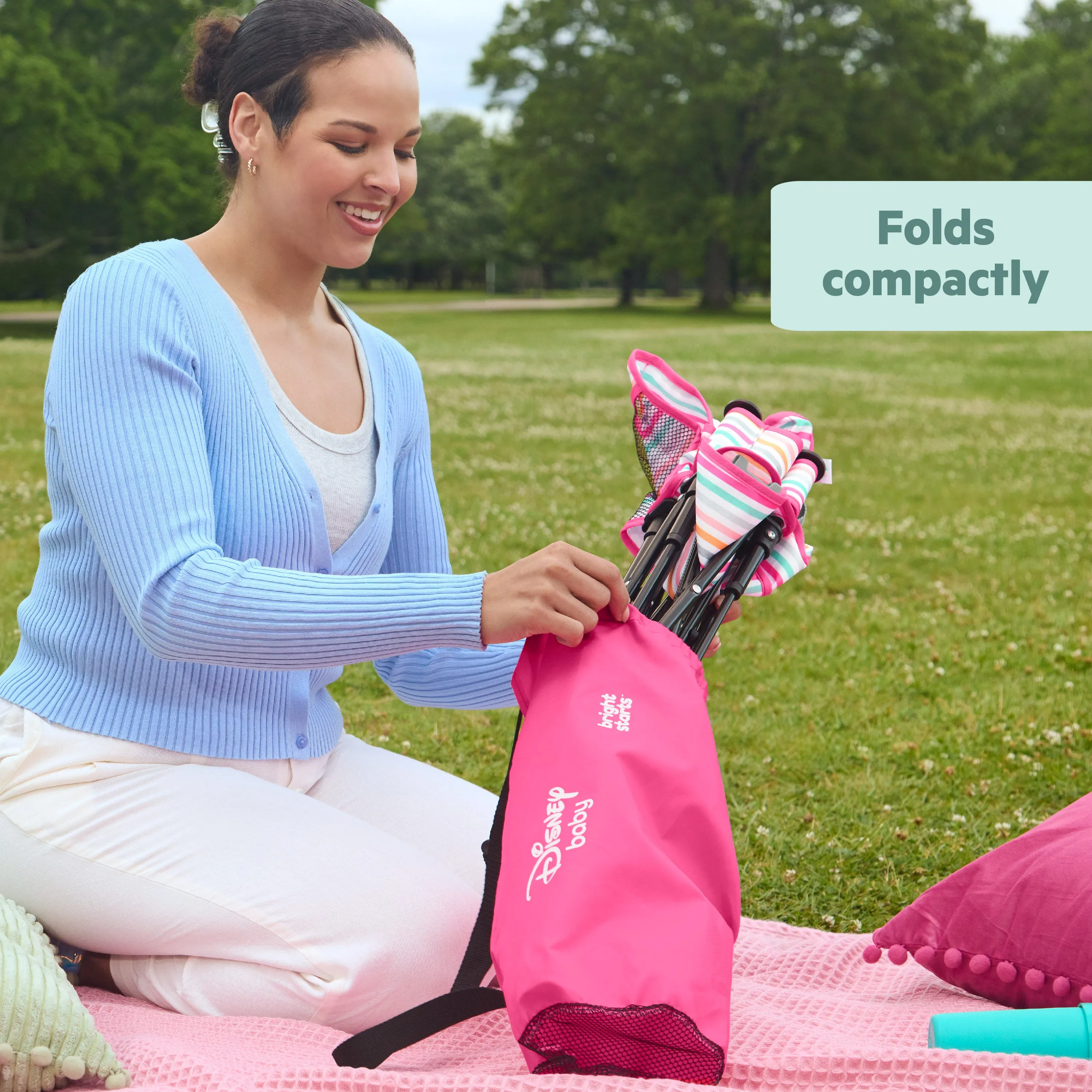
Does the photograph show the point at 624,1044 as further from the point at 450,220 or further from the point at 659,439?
the point at 450,220

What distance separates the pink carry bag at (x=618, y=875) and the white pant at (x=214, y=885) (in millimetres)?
395

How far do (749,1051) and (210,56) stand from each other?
2210 mm

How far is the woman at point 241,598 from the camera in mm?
2279

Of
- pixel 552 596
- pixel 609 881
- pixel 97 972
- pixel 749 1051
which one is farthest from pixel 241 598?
pixel 749 1051

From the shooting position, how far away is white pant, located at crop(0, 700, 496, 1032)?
94.7 inches

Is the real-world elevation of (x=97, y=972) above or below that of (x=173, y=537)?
below

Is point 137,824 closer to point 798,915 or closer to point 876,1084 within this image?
point 876,1084

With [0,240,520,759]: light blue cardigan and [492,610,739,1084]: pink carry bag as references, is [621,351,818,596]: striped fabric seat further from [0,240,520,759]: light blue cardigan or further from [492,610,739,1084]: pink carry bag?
[0,240,520,759]: light blue cardigan

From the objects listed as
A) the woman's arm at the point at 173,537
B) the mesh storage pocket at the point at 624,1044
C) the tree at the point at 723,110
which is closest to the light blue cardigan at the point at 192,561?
the woman's arm at the point at 173,537

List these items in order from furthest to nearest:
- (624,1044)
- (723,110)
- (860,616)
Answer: (723,110) → (860,616) → (624,1044)

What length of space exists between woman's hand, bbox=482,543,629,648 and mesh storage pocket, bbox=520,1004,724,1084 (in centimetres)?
59

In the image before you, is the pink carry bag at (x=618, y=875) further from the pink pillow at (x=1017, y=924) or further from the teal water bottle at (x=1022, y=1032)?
the pink pillow at (x=1017, y=924)

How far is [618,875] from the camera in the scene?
2078mm

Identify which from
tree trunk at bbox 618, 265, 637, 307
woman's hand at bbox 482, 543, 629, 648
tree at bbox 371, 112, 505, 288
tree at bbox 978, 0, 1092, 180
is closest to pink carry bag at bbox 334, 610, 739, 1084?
woman's hand at bbox 482, 543, 629, 648
